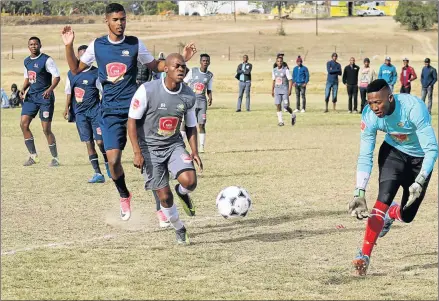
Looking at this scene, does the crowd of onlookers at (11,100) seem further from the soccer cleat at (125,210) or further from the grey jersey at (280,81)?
the soccer cleat at (125,210)

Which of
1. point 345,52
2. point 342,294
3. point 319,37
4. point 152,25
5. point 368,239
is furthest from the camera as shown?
point 152,25

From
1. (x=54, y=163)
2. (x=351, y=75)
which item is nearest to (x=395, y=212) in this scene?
(x=54, y=163)

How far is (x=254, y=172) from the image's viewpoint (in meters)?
17.4

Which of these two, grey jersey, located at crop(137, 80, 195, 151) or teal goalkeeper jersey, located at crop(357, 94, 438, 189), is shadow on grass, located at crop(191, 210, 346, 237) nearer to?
grey jersey, located at crop(137, 80, 195, 151)

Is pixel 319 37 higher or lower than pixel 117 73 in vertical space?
lower

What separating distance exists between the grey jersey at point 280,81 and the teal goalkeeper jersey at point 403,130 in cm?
1892

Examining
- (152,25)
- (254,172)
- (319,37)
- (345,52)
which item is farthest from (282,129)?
(152,25)

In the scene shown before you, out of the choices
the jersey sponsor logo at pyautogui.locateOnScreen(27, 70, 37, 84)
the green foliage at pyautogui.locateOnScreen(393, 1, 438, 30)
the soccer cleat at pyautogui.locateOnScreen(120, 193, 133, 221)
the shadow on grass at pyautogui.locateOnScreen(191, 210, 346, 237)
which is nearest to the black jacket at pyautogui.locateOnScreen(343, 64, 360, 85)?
the jersey sponsor logo at pyautogui.locateOnScreen(27, 70, 37, 84)

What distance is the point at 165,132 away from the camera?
986cm

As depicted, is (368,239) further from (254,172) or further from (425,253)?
(254,172)

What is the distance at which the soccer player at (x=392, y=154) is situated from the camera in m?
8.37

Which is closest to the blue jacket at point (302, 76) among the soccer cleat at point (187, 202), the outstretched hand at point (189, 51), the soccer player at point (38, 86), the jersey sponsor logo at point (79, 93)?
the soccer player at point (38, 86)

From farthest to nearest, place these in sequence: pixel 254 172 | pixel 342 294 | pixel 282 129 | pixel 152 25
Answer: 1. pixel 152 25
2. pixel 282 129
3. pixel 254 172
4. pixel 342 294

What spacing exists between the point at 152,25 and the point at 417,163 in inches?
3362
